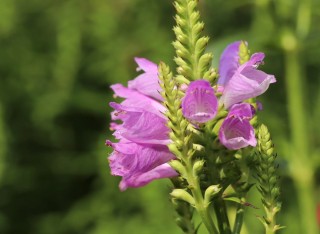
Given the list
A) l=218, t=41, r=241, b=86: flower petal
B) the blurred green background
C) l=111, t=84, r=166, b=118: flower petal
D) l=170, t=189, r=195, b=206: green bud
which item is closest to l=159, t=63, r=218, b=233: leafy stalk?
l=170, t=189, r=195, b=206: green bud

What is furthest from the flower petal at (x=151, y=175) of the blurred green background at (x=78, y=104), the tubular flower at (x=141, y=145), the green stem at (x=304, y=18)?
the blurred green background at (x=78, y=104)

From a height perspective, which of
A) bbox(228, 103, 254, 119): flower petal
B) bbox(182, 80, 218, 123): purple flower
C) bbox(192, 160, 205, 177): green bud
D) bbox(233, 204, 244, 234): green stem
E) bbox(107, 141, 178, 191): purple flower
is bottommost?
bbox(233, 204, 244, 234): green stem

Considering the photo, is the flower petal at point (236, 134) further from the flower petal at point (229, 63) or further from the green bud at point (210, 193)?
the flower petal at point (229, 63)

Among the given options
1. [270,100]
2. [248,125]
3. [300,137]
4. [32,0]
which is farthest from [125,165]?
[32,0]

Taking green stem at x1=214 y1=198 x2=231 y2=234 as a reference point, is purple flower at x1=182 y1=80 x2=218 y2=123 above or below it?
above

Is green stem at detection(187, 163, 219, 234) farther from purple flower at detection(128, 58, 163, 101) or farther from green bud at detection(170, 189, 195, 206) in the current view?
purple flower at detection(128, 58, 163, 101)

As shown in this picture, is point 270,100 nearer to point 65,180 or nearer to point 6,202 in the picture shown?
point 65,180
